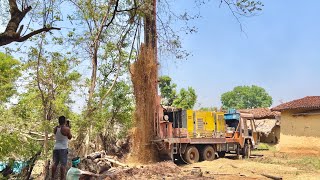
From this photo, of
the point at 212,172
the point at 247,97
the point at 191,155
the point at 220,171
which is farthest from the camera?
the point at 247,97

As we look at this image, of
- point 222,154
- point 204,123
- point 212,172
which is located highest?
point 204,123

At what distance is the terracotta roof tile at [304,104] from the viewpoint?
20.2 metres

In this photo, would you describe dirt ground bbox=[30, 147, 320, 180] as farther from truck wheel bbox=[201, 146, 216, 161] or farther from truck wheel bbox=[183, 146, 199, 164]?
truck wheel bbox=[201, 146, 216, 161]

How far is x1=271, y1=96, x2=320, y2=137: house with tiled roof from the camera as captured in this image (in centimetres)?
2011

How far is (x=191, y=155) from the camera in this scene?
55.9 feet

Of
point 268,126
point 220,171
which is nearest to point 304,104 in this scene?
point 268,126

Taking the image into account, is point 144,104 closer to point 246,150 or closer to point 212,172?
point 212,172

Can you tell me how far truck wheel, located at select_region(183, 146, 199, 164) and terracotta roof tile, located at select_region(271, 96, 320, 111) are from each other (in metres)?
7.00

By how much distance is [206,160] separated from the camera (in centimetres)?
1750

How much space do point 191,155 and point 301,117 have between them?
294 inches

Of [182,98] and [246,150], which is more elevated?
[182,98]

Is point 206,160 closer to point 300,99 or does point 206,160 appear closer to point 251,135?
point 251,135

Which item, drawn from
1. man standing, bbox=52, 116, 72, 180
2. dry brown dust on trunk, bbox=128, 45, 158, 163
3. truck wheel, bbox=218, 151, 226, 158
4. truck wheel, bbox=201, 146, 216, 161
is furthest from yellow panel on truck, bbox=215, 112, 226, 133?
man standing, bbox=52, 116, 72, 180

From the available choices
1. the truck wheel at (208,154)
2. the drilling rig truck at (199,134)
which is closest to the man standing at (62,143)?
the drilling rig truck at (199,134)
